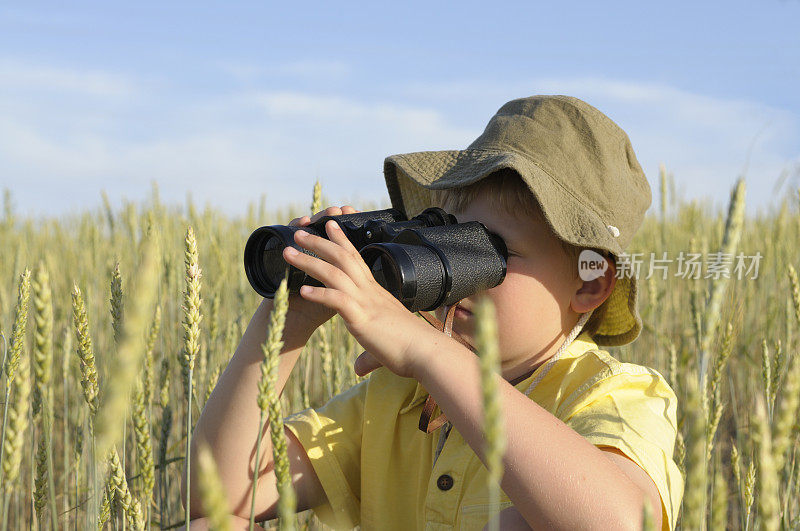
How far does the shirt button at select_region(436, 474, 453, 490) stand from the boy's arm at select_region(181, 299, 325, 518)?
254 mm

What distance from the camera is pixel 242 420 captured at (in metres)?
1.02

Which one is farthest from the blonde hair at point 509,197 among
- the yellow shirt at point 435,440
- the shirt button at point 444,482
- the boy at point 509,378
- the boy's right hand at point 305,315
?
the shirt button at point 444,482

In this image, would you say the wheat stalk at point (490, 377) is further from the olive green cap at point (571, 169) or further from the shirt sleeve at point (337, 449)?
the shirt sleeve at point (337, 449)

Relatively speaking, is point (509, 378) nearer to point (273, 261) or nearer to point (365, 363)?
point (365, 363)

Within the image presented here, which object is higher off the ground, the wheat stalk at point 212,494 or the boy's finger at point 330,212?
the wheat stalk at point 212,494

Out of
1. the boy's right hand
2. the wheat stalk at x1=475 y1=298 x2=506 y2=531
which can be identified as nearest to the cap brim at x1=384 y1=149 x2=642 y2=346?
the boy's right hand

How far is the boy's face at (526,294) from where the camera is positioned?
989mm

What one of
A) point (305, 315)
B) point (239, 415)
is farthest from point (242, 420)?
point (305, 315)

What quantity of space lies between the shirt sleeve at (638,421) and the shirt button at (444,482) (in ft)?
0.59

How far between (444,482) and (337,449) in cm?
23

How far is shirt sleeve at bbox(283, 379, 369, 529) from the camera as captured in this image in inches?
43.3

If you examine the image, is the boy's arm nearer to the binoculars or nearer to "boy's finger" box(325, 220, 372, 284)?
the binoculars

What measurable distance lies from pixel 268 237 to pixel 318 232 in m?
0.07

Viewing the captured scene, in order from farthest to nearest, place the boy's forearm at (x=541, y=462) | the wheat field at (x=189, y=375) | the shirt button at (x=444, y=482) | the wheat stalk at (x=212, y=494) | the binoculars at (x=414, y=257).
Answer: the shirt button at (x=444, y=482) < the binoculars at (x=414, y=257) < the boy's forearm at (x=541, y=462) < the wheat field at (x=189, y=375) < the wheat stalk at (x=212, y=494)
